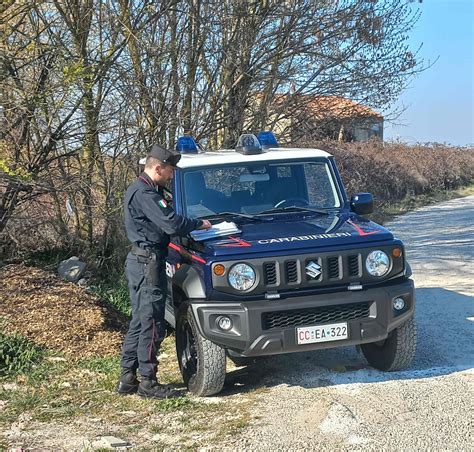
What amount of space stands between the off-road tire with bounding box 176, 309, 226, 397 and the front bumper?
0.14 m

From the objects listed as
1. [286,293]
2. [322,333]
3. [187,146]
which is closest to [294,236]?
[286,293]

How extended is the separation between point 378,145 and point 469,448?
2273cm

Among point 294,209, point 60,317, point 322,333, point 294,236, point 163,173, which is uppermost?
point 163,173

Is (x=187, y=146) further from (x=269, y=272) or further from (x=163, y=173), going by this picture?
(x=269, y=272)

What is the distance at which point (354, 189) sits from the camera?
20.4 m

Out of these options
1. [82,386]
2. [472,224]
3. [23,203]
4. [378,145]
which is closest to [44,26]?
[23,203]

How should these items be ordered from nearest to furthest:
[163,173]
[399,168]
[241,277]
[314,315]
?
[241,277] < [314,315] < [163,173] < [399,168]

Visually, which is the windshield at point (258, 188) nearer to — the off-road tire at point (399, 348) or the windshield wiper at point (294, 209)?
the windshield wiper at point (294, 209)

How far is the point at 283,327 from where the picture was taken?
5.12 metres

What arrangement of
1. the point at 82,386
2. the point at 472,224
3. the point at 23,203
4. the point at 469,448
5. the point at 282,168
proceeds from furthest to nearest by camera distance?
the point at 472,224
the point at 23,203
the point at 282,168
the point at 82,386
the point at 469,448

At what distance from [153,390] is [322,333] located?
4.54 ft

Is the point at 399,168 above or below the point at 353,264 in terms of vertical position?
below

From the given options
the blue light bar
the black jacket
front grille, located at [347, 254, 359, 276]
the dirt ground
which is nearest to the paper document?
the black jacket

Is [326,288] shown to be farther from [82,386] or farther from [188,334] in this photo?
[82,386]
